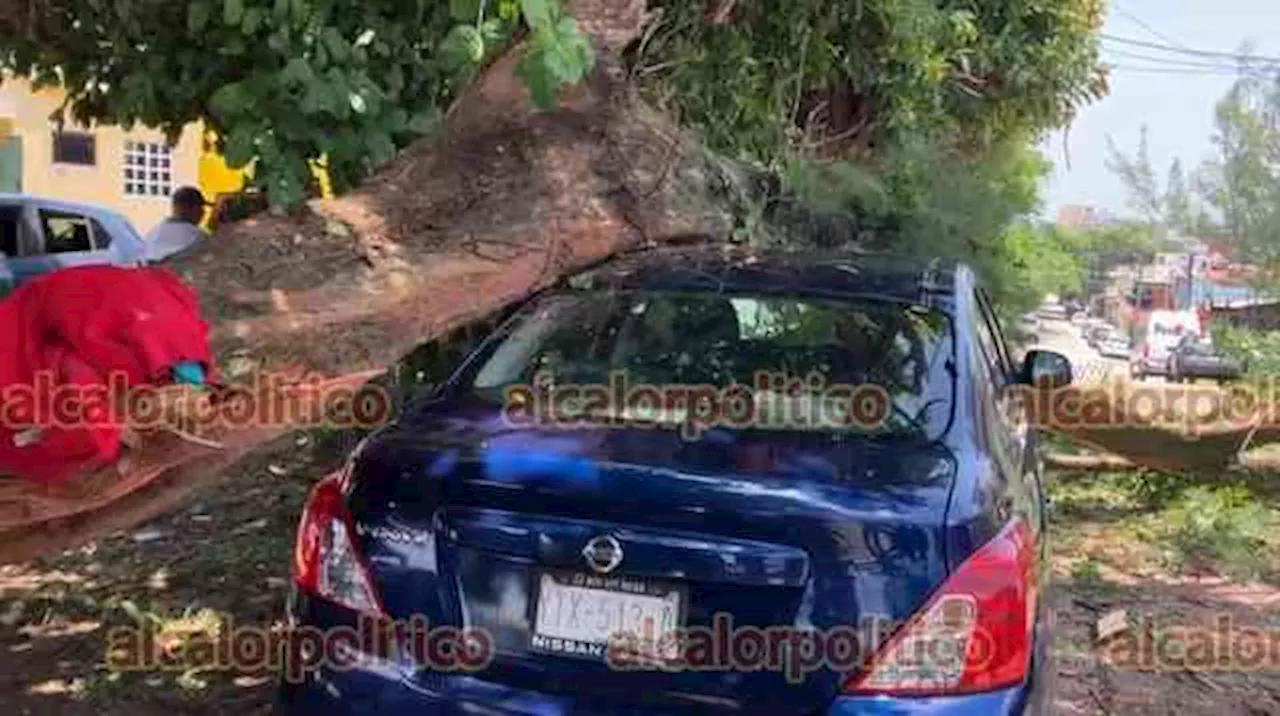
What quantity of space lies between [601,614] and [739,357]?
3.92 feet

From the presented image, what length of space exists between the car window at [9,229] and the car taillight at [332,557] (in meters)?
8.62

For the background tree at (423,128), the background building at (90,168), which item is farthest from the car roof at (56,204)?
the background building at (90,168)

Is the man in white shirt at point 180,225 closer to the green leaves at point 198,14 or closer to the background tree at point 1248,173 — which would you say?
the green leaves at point 198,14

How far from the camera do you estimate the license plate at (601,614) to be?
8.80 ft

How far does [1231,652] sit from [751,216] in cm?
270

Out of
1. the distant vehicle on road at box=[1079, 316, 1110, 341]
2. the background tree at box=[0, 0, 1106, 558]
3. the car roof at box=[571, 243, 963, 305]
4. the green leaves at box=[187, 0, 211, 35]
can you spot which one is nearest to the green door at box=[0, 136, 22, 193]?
the background tree at box=[0, 0, 1106, 558]

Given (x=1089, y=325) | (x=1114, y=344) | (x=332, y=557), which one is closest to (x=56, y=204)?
(x=332, y=557)

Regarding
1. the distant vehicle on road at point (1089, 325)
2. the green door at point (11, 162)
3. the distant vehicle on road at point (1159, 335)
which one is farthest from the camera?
the distant vehicle on road at point (1089, 325)

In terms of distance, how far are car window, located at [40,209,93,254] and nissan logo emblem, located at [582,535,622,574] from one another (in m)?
9.53

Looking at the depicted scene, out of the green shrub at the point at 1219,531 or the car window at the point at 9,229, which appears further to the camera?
the car window at the point at 9,229

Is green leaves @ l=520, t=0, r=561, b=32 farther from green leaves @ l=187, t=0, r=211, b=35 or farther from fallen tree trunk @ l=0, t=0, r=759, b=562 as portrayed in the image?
green leaves @ l=187, t=0, r=211, b=35

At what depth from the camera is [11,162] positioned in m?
22.9

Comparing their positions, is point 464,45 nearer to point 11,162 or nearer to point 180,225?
point 180,225

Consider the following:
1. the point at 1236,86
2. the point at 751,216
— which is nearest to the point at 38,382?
the point at 751,216
